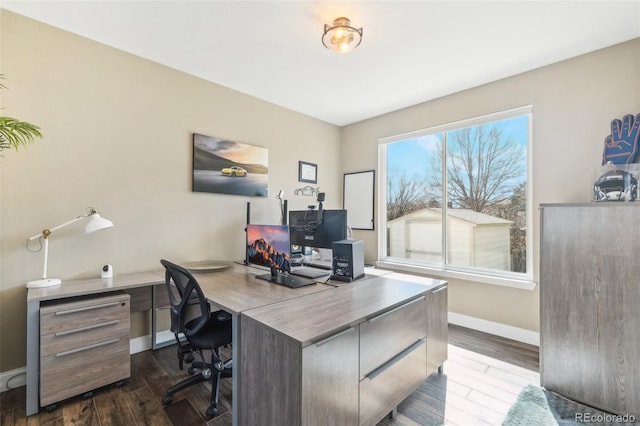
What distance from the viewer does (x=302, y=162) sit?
3984 millimetres

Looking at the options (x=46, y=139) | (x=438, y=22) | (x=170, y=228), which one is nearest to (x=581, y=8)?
(x=438, y=22)

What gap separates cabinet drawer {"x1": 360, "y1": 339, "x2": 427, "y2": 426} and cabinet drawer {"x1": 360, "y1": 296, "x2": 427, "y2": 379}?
1.7 inches

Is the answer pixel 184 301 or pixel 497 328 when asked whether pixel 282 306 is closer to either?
pixel 184 301

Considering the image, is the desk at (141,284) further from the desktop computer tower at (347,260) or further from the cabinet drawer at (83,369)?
the desktop computer tower at (347,260)

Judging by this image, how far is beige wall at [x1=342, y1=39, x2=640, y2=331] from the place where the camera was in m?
2.32

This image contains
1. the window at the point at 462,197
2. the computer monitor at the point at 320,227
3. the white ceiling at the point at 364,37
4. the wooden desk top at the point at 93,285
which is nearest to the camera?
the wooden desk top at the point at 93,285

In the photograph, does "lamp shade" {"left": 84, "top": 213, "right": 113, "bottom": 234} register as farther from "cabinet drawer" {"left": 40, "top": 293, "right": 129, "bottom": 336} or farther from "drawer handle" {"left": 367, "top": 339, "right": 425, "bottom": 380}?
"drawer handle" {"left": 367, "top": 339, "right": 425, "bottom": 380}

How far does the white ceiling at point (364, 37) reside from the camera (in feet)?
6.35

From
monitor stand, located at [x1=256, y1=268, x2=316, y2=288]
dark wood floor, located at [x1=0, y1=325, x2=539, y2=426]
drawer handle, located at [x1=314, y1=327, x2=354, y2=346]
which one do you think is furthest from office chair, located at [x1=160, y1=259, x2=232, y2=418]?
drawer handle, located at [x1=314, y1=327, x2=354, y2=346]

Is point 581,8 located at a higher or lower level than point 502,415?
higher

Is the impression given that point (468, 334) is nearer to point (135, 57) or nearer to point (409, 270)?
point (409, 270)

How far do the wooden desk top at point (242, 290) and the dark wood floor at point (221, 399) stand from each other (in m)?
0.78

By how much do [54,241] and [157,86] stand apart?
1.62m

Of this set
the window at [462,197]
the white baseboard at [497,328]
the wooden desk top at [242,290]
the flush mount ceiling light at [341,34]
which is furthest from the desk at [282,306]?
the flush mount ceiling light at [341,34]
